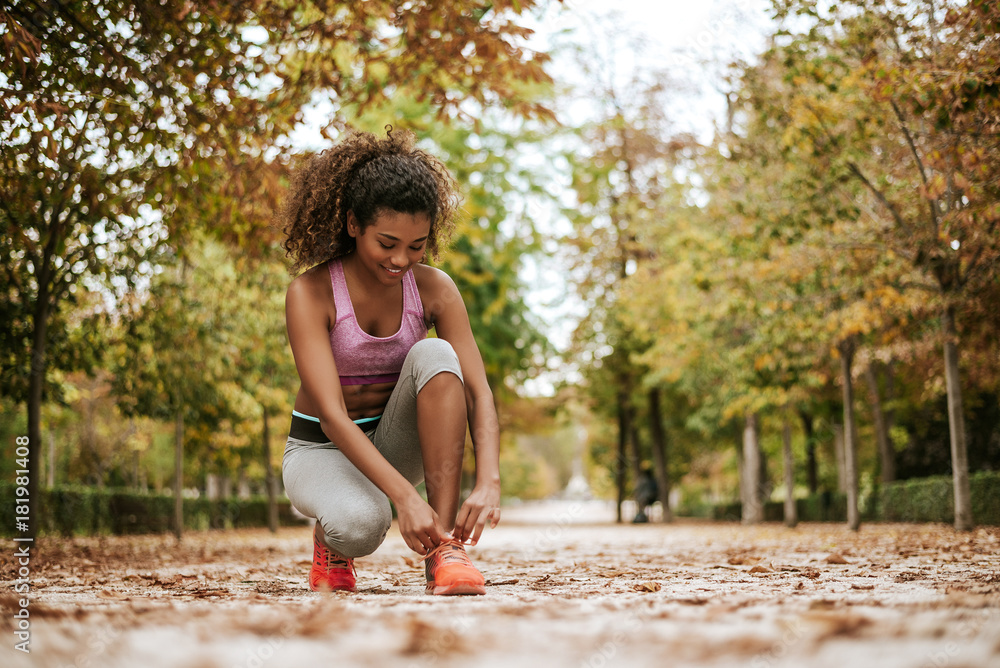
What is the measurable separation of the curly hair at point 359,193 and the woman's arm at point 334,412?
1.00 feet

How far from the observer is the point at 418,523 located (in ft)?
9.30

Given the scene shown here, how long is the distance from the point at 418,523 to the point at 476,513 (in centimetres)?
23

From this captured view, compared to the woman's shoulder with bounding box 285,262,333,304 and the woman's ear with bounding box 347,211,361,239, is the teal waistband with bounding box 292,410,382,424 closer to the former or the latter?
the woman's shoulder with bounding box 285,262,333,304

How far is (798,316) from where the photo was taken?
37.8ft

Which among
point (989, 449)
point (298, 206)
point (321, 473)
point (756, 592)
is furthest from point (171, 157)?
point (989, 449)

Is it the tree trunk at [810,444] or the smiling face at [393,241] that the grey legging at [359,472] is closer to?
the smiling face at [393,241]

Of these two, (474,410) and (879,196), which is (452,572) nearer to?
(474,410)

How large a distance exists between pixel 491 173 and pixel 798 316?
17.5ft

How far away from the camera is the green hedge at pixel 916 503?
12.9m

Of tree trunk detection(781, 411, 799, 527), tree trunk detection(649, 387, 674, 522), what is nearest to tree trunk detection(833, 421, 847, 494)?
tree trunk detection(649, 387, 674, 522)

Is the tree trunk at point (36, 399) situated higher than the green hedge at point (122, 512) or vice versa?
the tree trunk at point (36, 399)

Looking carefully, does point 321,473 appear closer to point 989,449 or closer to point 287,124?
point 287,124

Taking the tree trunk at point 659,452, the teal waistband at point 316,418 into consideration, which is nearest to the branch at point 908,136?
the teal waistband at point 316,418

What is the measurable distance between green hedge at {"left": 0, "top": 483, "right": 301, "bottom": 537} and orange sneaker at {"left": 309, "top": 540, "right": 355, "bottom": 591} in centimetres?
545
